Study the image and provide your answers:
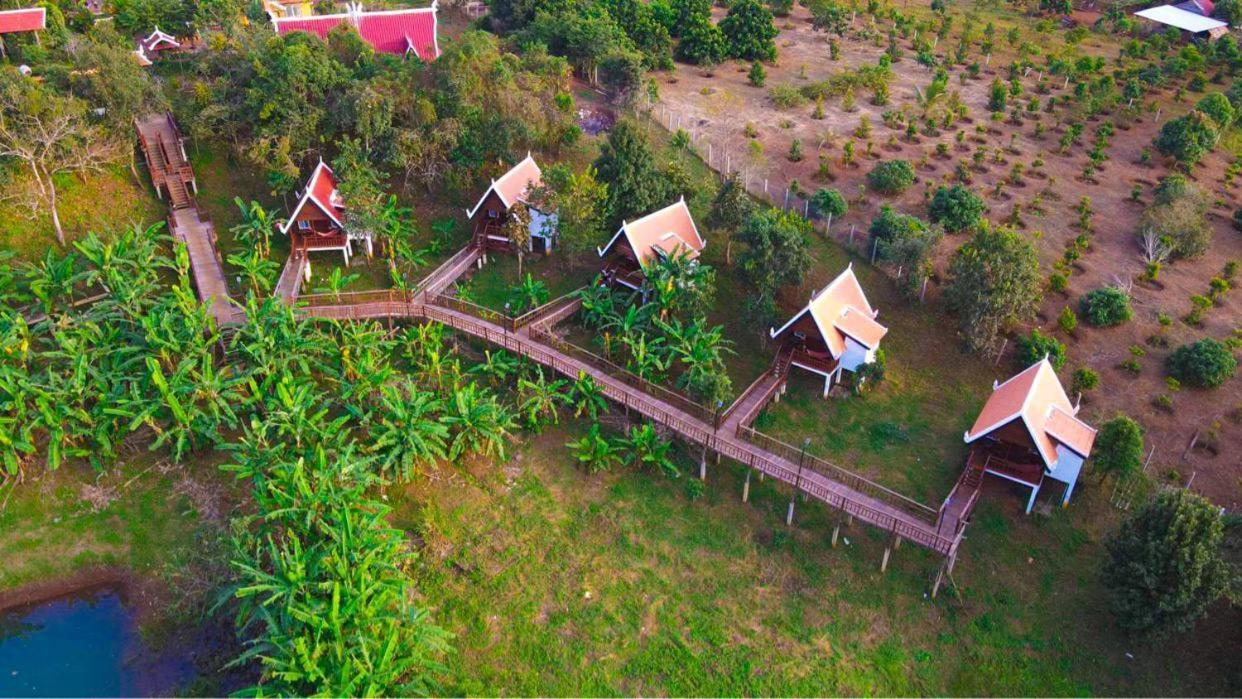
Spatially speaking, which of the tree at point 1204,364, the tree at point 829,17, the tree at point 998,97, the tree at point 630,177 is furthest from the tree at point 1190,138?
the tree at point 630,177

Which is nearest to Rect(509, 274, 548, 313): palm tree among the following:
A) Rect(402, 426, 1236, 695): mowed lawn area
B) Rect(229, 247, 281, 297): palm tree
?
Rect(402, 426, 1236, 695): mowed lawn area

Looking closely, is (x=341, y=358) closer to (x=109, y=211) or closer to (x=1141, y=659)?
(x=109, y=211)

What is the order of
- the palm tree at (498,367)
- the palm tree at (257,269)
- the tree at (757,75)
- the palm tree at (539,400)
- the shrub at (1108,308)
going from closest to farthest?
the palm tree at (539,400) → the palm tree at (498,367) → the palm tree at (257,269) → the shrub at (1108,308) → the tree at (757,75)

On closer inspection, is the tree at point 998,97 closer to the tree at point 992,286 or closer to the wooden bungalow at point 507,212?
the tree at point 992,286

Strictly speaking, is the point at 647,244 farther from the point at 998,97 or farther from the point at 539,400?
the point at 998,97

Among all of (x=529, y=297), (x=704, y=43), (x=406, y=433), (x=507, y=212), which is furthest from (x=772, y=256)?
(x=704, y=43)
